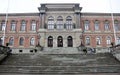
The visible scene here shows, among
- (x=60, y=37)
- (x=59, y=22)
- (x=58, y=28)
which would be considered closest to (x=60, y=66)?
(x=60, y=37)

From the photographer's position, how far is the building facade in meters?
37.3

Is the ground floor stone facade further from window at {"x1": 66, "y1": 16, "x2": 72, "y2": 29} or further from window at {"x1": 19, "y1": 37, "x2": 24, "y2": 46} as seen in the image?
window at {"x1": 19, "y1": 37, "x2": 24, "y2": 46}

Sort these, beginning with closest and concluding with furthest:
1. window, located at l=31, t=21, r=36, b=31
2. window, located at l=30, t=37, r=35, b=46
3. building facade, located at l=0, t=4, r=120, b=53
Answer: building facade, located at l=0, t=4, r=120, b=53 → window, located at l=30, t=37, r=35, b=46 → window, located at l=31, t=21, r=36, b=31

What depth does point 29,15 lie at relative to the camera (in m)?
40.0

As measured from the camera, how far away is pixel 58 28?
3812cm

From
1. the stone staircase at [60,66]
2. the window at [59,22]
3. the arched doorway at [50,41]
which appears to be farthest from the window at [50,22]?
the stone staircase at [60,66]

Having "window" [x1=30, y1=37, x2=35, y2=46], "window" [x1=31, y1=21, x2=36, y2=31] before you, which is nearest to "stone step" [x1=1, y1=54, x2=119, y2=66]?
"window" [x1=30, y1=37, x2=35, y2=46]

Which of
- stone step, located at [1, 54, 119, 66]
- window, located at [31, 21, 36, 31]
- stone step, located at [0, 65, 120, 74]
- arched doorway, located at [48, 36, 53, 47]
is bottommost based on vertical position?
stone step, located at [0, 65, 120, 74]

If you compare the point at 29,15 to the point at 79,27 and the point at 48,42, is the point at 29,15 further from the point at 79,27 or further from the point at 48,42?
the point at 79,27

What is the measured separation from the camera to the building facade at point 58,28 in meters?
37.3

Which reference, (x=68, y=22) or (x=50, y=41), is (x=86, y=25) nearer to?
(x=68, y=22)

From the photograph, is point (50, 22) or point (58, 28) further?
point (50, 22)

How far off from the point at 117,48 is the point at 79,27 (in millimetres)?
17450

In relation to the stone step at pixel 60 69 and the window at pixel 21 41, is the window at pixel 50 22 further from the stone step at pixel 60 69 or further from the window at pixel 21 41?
the stone step at pixel 60 69
